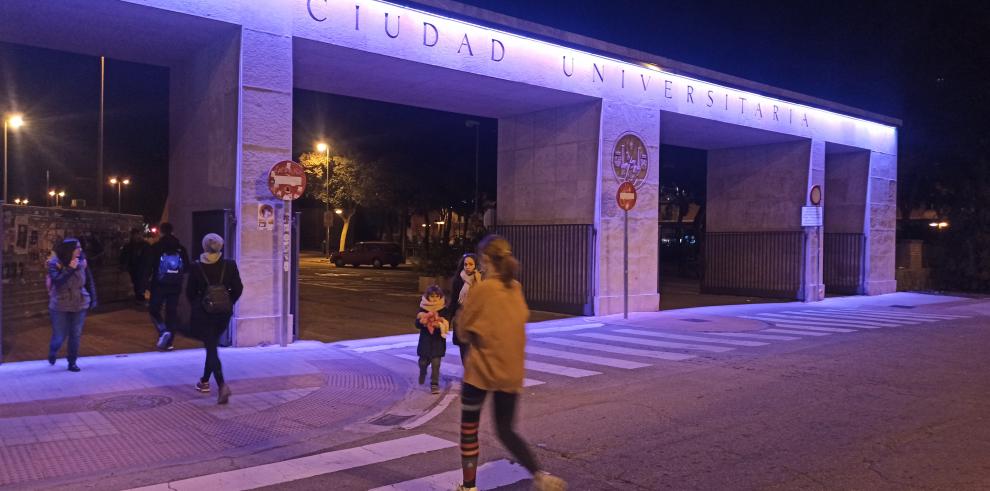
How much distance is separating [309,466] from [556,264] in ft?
38.5

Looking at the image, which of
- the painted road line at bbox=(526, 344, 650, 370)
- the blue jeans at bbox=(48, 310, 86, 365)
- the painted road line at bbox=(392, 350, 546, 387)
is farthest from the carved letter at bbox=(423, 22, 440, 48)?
the blue jeans at bbox=(48, 310, 86, 365)

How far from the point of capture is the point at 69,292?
877cm

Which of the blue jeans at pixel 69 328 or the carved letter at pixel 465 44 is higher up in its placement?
the carved letter at pixel 465 44

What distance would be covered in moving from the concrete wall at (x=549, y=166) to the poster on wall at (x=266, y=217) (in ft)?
24.8

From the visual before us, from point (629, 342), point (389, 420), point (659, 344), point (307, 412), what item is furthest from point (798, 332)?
point (307, 412)

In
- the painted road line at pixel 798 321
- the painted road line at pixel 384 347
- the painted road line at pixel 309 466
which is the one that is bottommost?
the painted road line at pixel 309 466

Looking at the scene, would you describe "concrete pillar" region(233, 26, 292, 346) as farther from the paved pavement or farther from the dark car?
the dark car

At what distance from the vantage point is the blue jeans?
8.86 m

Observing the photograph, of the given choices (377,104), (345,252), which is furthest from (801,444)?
(345,252)

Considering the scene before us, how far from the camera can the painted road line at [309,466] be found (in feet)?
17.4

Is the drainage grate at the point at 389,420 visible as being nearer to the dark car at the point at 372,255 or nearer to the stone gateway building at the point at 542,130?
the stone gateway building at the point at 542,130

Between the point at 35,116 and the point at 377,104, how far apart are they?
54.7ft

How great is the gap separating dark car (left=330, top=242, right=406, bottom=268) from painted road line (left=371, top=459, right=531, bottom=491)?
36.0 m

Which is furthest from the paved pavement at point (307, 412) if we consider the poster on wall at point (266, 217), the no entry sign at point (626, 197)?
the no entry sign at point (626, 197)
